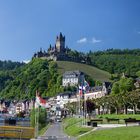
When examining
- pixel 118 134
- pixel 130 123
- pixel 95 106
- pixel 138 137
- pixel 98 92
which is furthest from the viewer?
pixel 98 92

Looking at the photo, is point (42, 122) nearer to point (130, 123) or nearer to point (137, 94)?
point (137, 94)

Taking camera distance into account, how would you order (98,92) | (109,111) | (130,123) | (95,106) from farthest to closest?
1. (98,92)
2. (95,106)
3. (109,111)
4. (130,123)

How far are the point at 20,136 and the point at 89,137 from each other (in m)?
27.2

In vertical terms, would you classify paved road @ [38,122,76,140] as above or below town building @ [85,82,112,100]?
below

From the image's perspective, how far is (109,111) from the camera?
356ft

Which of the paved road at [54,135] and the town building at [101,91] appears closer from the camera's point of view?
the paved road at [54,135]

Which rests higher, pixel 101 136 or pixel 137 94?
pixel 137 94

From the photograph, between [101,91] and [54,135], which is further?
[101,91]

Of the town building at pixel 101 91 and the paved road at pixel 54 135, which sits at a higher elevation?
the town building at pixel 101 91

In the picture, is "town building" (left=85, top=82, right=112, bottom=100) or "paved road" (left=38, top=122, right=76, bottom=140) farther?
"town building" (left=85, top=82, right=112, bottom=100)

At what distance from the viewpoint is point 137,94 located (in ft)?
289

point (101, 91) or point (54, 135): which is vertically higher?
point (101, 91)

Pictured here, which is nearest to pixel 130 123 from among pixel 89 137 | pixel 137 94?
pixel 89 137

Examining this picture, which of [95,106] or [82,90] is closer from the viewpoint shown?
[82,90]
